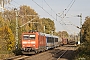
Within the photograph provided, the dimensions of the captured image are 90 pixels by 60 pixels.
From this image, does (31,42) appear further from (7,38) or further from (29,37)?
(7,38)

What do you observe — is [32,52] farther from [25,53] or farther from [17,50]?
[17,50]

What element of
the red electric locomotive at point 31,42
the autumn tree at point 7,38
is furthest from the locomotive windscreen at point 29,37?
the autumn tree at point 7,38

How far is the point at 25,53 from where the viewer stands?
31.1 m

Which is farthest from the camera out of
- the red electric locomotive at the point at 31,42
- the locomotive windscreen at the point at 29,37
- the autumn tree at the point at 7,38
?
the autumn tree at the point at 7,38

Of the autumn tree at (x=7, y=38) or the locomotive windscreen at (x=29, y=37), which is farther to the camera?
the autumn tree at (x=7, y=38)

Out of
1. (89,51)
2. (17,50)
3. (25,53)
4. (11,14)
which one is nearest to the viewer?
(89,51)

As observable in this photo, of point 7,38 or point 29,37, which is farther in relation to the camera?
point 7,38

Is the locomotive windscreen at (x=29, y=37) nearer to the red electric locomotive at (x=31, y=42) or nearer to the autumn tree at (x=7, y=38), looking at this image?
the red electric locomotive at (x=31, y=42)

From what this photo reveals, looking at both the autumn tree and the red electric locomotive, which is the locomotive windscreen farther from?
the autumn tree

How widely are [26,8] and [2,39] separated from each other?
142ft

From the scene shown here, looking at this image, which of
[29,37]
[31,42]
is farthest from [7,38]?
[31,42]

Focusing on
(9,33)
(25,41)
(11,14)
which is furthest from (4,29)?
(11,14)

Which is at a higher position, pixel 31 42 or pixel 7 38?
pixel 7 38

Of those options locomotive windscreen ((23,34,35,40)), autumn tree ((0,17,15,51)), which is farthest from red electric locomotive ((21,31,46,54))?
autumn tree ((0,17,15,51))
